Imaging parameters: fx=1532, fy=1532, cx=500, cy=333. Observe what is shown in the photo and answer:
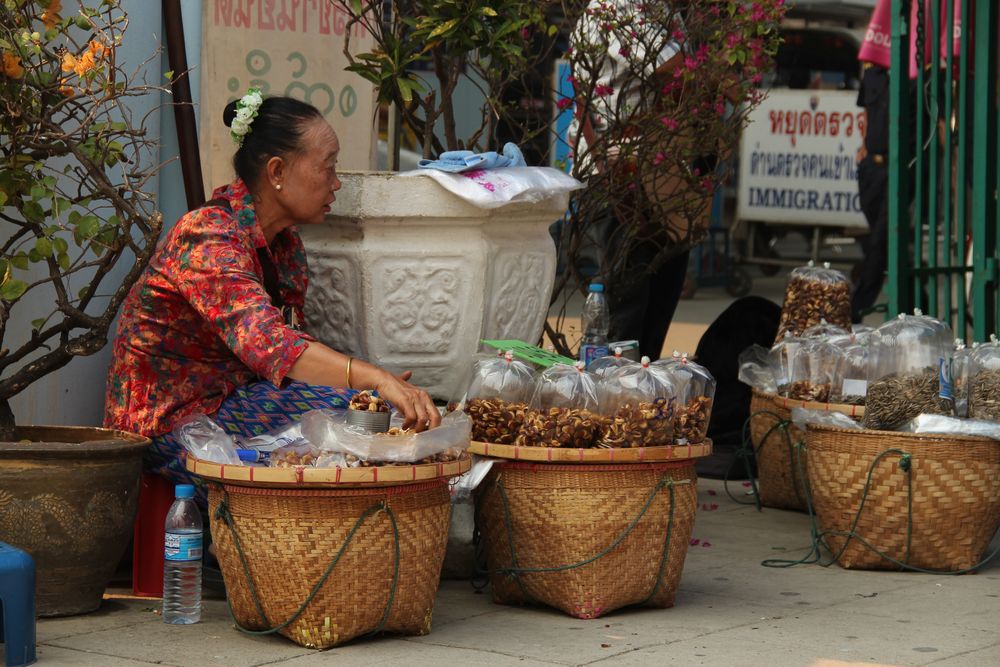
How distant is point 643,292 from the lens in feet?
21.6

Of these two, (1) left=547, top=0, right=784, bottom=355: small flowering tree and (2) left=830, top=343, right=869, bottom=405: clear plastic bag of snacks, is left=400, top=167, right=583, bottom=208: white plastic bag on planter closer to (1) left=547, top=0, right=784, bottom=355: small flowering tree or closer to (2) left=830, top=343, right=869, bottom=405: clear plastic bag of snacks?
(2) left=830, top=343, right=869, bottom=405: clear plastic bag of snacks

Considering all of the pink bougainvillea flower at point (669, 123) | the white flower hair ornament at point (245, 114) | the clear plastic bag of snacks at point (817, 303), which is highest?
the pink bougainvillea flower at point (669, 123)

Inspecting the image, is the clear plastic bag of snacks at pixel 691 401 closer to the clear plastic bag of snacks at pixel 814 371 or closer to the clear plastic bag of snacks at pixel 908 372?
the clear plastic bag of snacks at pixel 908 372

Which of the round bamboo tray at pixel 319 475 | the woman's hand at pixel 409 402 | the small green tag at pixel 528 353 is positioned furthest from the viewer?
the small green tag at pixel 528 353

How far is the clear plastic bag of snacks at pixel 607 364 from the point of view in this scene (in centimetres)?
410

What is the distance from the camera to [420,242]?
450 cm

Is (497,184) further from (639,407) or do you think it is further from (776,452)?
(776,452)


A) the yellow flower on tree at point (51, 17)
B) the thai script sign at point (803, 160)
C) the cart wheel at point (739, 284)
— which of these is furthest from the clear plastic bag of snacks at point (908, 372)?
the cart wheel at point (739, 284)

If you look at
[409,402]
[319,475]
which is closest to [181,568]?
[319,475]

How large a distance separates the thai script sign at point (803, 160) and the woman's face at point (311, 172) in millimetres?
9005

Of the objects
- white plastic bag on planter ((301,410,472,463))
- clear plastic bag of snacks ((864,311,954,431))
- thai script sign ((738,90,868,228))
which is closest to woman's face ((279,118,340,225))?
white plastic bag on planter ((301,410,472,463))

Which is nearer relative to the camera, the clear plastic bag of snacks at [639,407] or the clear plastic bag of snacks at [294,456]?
the clear plastic bag of snacks at [294,456]

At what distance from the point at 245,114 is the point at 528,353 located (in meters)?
1.00

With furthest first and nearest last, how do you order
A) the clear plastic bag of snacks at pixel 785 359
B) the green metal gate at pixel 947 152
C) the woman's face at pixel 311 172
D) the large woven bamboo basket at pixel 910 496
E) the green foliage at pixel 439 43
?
1. the green metal gate at pixel 947 152
2. the clear plastic bag of snacks at pixel 785 359
3. the green foliage at pixel 439 43
4. the large woven bamboo basket at pixel 910 496
5. the woman's face at pixel 311 172
